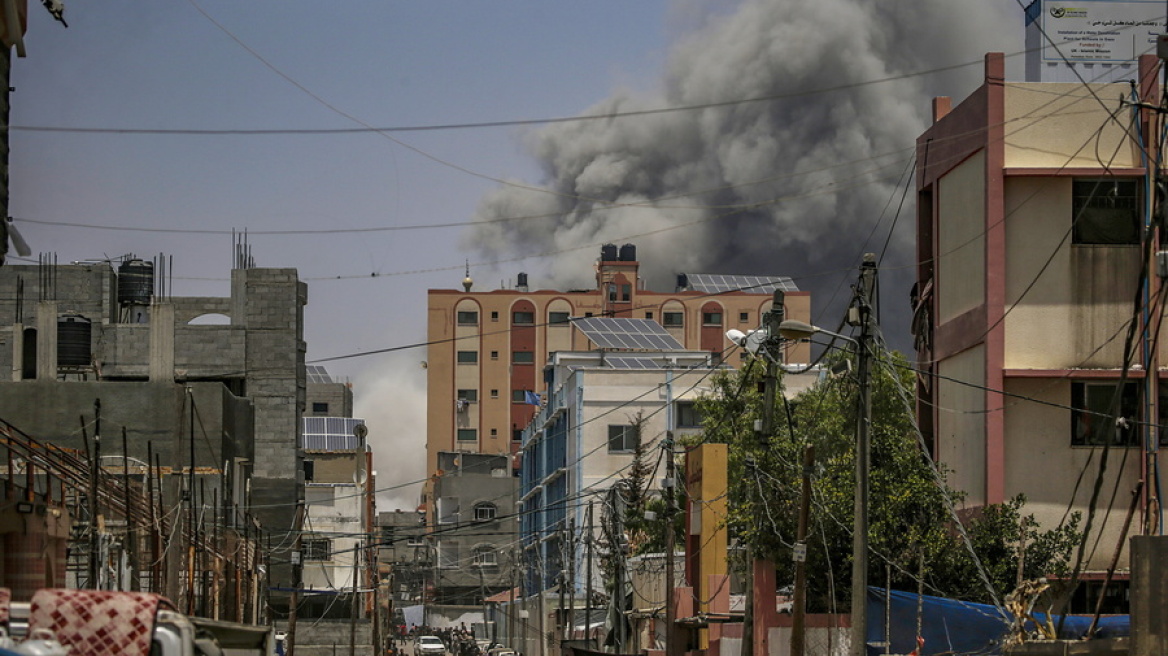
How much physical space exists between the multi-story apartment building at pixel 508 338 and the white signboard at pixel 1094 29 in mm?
103662

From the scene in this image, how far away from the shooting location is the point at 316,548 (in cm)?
9088

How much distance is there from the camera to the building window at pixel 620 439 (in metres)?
85.2

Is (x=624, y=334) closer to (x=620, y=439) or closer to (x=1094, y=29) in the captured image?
(x=620, y=439)

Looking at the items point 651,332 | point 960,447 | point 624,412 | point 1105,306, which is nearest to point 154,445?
point 624,412

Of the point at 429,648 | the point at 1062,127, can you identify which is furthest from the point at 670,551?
the point at 429,648

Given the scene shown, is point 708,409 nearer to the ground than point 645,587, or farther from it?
farther from it

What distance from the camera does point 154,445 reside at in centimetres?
6278

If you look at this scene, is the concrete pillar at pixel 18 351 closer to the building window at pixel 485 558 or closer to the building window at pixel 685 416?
the building window at pixel 685 416

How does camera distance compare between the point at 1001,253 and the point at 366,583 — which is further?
the point at 366,583

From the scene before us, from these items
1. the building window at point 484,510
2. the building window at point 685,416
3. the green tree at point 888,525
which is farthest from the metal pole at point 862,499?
the building window at point 484,510

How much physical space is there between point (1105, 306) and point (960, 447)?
4993mm

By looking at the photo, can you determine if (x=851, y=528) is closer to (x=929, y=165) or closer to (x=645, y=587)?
(x=929, y=165)

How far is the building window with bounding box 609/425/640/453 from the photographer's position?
3356 inches

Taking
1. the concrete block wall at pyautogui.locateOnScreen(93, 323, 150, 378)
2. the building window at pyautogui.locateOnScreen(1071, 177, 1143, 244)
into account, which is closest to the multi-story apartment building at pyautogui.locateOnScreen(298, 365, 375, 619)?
the concrete block wall at pyautogui.locateOnScreen(93, 323, 150, 378)
